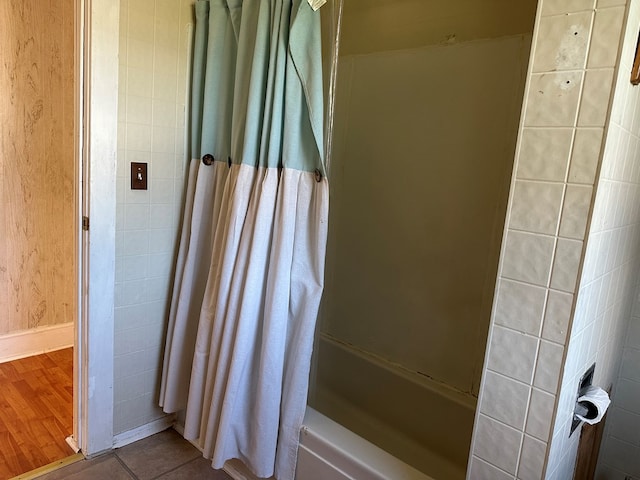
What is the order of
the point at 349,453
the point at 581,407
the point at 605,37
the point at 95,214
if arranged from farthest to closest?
1. the point at 95,214
2. the point at 349,453
3. the point at 581,407
4. the point at 605,37

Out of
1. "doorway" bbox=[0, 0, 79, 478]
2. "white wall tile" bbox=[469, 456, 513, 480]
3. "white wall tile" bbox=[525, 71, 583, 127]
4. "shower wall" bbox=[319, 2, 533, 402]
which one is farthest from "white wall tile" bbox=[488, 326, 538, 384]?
"doorway" bbox=[0, 0, 79, 478]

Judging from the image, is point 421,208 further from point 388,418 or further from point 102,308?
point 102,308

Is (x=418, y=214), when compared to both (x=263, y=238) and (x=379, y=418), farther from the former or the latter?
(x=379, y=418)

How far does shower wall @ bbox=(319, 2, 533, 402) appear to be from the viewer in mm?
1695

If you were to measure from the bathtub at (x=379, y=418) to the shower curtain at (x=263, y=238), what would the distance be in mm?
127

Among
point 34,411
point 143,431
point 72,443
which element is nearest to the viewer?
point 72,443

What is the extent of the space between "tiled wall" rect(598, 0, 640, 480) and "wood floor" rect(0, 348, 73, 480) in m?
2.12

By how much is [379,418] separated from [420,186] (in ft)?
3.75

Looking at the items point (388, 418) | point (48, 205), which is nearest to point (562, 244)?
point (388, 418)

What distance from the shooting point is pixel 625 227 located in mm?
1065

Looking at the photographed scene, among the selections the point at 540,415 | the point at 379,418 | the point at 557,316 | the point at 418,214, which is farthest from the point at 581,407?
the point at 379,418

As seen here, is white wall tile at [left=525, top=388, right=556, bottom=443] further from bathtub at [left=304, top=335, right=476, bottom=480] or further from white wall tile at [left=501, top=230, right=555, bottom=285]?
bathtub at [left=304, top=335, right=476, bottom=480]

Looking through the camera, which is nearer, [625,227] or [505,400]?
[505,400]

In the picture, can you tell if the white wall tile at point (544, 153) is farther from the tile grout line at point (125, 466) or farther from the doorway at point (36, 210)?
the doorway at point (36, 210)
